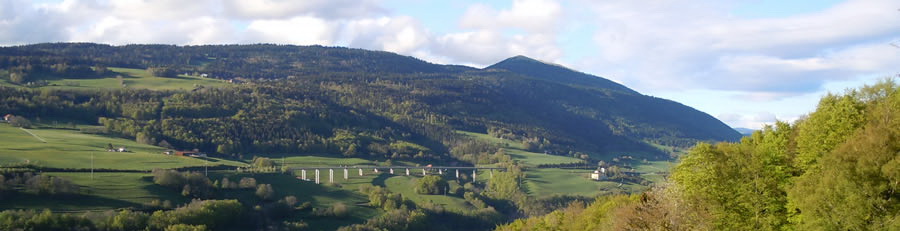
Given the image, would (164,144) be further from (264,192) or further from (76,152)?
(264,192)

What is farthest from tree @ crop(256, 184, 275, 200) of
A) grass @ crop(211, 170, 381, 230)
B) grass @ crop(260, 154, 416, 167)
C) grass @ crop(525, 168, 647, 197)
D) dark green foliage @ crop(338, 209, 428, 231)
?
grass @ crop(525, 168, 647, 197)

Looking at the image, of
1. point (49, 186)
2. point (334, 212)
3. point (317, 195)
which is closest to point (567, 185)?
point (317, 195)

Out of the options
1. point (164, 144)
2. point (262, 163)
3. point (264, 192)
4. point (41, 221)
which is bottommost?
point (264, 192)

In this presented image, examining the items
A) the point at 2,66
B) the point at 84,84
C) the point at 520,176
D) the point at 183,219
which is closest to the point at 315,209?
the point at 183,219

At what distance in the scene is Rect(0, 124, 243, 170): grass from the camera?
104 m

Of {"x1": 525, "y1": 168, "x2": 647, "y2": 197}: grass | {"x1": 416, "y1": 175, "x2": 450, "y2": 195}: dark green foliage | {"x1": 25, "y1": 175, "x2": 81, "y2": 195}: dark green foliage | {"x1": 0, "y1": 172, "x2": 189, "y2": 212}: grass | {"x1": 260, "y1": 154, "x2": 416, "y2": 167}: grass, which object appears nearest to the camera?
{"x1": 0, "y1": 172, "x2": 189, "y2": 212}: grass

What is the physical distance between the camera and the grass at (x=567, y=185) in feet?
487

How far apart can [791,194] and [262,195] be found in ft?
277

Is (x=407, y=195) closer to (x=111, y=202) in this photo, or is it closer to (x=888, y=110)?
(x=111, y=202)

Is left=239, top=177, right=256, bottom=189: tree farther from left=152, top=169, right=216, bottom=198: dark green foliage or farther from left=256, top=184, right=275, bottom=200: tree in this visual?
left=152, top=169, right=216, bottom=198: dark green foliage

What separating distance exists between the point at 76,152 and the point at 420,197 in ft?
191

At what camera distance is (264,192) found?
10938cm

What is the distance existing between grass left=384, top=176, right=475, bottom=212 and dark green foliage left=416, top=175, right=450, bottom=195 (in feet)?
5.27

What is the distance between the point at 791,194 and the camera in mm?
40438
